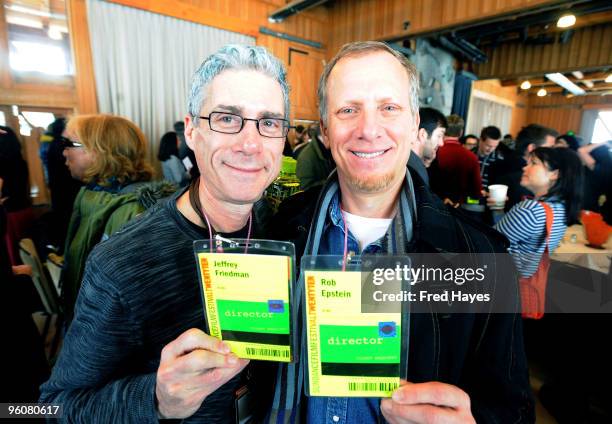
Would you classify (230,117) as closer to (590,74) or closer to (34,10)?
(34,10)

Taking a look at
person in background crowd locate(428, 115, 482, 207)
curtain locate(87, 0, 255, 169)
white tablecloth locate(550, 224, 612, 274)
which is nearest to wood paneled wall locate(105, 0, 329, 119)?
curtain locate(87, 0, 255, 169)

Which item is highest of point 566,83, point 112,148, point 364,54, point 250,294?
point 566,83

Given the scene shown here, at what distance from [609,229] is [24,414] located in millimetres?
3682

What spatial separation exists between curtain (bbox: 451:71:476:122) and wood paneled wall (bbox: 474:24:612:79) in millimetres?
340

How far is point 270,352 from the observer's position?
1.91 feet

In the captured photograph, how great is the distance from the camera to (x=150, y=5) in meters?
4.26

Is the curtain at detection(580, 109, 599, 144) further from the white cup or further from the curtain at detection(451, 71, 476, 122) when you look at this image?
the white cup

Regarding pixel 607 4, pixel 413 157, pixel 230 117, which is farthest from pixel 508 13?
pixel 230 117

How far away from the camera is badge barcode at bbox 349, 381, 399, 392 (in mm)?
566

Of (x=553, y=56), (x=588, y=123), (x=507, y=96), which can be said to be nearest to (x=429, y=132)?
(x=553, y=56)

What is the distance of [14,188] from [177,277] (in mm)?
3221

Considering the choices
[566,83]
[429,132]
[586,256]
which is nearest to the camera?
[586,256]

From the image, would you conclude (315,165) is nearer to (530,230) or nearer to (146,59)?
(530,230)

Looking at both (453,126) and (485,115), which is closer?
(453,126)
